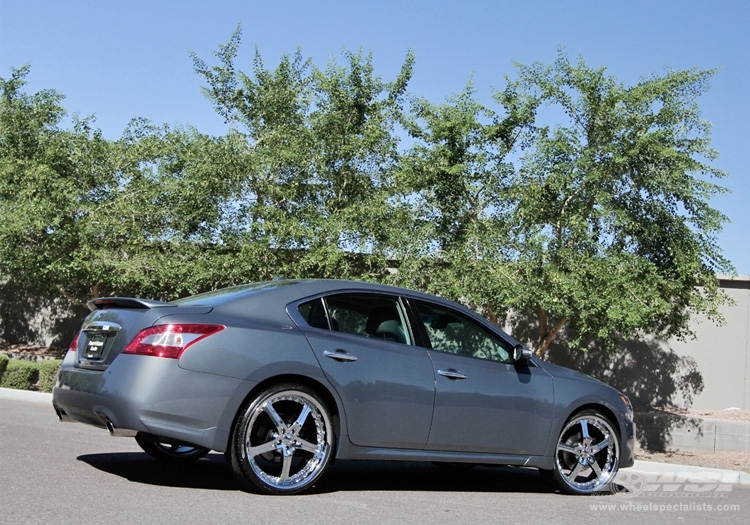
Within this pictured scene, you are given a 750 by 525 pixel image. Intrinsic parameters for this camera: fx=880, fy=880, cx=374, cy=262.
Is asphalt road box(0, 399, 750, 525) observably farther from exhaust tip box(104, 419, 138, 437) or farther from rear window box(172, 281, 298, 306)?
rear window box(172, 281, 298, 306)

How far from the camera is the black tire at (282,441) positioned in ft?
19.4

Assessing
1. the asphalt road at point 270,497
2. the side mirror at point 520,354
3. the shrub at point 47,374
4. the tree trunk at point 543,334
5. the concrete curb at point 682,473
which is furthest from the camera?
the tree trunk at point 543,334

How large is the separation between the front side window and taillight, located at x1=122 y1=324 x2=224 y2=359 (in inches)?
73.9

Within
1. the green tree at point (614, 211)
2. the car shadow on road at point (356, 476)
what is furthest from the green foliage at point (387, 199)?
the car shadow on road at point (356, 476)

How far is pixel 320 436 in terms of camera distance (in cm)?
619

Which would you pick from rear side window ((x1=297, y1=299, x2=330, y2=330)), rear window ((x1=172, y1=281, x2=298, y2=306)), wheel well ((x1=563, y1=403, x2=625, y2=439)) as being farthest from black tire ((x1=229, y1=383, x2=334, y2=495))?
wheel well ((x1=563, y1=403, x2=625, y2=439))

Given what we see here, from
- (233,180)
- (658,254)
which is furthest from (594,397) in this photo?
(233,180)

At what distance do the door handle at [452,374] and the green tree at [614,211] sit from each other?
7.78 meters

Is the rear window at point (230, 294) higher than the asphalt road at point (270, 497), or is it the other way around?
the rear window at point (230, 294)

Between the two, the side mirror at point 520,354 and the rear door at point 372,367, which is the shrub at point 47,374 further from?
the side mirror at point 520,354

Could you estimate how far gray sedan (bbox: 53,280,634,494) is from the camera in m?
5.83

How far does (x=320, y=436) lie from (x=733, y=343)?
579 inches

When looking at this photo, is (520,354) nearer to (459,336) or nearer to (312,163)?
(459,336)

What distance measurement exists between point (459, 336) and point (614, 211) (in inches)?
351
